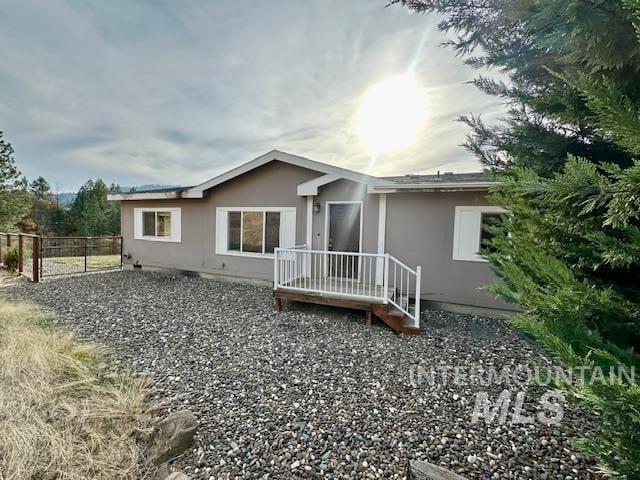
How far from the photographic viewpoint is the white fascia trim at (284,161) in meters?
6.93

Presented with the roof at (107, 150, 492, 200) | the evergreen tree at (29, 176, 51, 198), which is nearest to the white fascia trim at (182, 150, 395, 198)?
the roof at (107, 150, 492, 200)

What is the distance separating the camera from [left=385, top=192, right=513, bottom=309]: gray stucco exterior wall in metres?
6.51

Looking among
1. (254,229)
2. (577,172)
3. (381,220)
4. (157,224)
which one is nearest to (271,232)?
(254,229)

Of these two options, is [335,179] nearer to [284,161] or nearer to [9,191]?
[284,161]

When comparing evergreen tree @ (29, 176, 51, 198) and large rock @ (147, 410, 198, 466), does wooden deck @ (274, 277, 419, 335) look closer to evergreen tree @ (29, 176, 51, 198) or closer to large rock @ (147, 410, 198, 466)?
large rock @ (147, 410, 198, 466)

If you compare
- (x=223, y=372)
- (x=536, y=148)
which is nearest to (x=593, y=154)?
(x=536, y=148)

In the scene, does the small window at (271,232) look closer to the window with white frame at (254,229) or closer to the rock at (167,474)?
the window with white frame at (254,229)

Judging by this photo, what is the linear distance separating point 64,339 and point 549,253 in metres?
6.36

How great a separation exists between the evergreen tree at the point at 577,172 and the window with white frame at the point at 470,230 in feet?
12.2

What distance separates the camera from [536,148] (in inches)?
99.0

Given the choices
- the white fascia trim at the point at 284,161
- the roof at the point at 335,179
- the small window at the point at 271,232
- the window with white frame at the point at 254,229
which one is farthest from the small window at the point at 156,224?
the small window at the point at 271,232

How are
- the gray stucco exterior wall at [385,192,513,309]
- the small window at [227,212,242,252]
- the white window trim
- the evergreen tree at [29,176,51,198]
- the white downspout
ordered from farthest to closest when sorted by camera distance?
the evergreen tree at [29,176,51,198], the white window trim, the small window at [227,212,242,252], the white downspout, the gray stucco exterior wall at [385,192,513,309]

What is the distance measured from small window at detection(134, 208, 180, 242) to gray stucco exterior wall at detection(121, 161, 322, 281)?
0.19 meters

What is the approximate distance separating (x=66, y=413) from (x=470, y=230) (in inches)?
285
